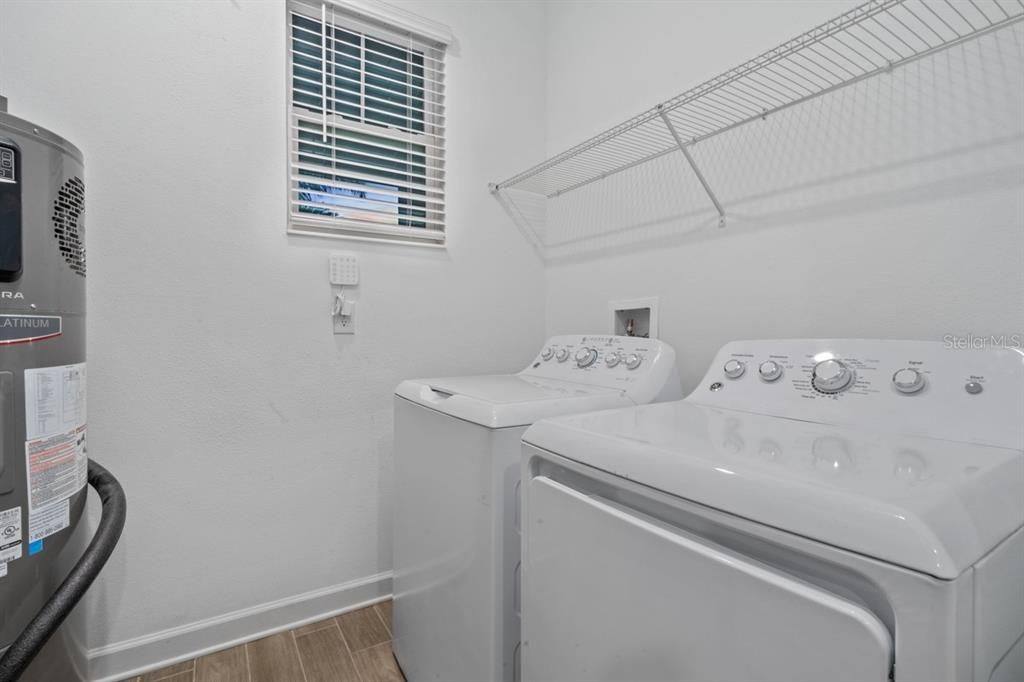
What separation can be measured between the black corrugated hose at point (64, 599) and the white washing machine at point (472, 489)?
25.9 inches

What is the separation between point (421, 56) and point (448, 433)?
1580 mm

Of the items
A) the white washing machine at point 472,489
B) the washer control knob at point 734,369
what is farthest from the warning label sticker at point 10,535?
the washer control knob at point 734,369

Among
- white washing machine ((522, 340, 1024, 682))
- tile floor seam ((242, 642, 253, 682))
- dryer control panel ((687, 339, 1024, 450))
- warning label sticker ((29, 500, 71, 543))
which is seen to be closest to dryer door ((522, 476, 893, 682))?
white washing machine ((522, 340, 1024, 682))

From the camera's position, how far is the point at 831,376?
3.18ft

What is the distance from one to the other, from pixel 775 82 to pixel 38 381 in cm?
179

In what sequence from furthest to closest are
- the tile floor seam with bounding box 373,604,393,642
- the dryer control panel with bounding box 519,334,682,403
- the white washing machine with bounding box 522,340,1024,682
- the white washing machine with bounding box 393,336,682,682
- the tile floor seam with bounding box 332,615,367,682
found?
the tile floor seam with bounding box 373,604,393,642
the tile floor seam with bounding box 332,615,367,682
the dryer control panel with bounding box 519,334,682,403
the white washing machine with bounding box 393,336,682,682
the white washing machine with bounding box 522,340,1024,682

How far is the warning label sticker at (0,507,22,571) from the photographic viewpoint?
0.72 m

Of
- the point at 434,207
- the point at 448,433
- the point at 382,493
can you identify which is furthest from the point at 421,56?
the point at 382,493

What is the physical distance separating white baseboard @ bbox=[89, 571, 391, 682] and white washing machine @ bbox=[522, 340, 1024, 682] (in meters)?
1.09

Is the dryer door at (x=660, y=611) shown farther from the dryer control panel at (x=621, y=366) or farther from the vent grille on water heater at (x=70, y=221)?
the vent grille on water heater at (x=70, y=221)

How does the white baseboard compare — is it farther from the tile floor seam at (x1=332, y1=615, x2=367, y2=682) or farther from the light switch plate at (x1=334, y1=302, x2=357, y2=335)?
the light switch plate at (x1=334, y1=302, x2=357, y2=335)

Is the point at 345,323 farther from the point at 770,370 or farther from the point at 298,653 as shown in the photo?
the point at 770,370

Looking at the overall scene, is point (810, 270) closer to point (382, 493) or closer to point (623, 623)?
point (623, 623)

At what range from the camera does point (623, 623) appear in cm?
71
